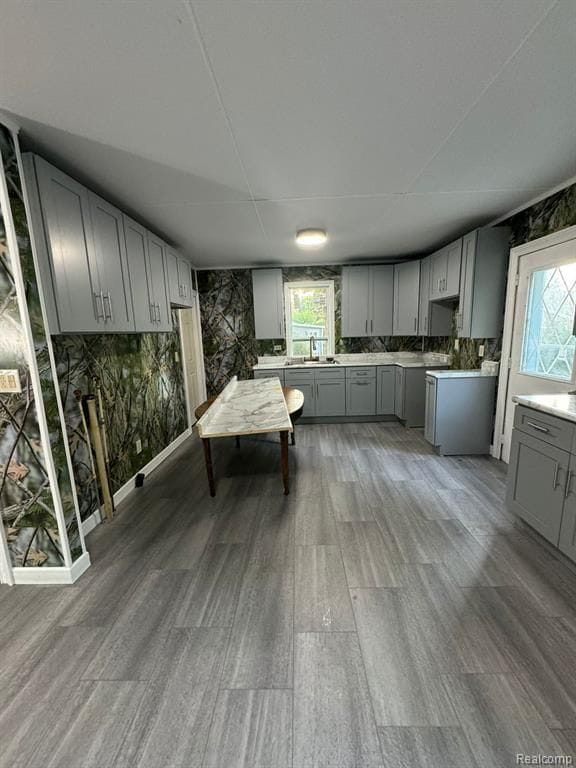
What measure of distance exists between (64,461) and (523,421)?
2.94m

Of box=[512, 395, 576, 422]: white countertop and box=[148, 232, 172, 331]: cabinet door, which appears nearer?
box=[512, 395, 576, 422]: white countertop

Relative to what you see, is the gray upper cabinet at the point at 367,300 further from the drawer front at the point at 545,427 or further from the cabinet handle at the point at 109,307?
the cabinet handle at the point at 109,307

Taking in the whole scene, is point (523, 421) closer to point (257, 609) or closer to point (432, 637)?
point (432, 637)

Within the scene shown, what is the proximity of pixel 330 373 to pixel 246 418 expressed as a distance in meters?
2.24

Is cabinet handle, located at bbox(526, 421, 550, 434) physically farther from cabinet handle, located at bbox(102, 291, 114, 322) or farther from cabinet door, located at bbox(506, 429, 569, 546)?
cabinet handle, located at bbox(102, 291, 114, 322)

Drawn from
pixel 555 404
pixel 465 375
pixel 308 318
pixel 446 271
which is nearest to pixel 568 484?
pixel 555 404

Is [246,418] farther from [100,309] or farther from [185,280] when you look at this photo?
[185,280]

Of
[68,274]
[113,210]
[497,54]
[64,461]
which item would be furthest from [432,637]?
[113,210]

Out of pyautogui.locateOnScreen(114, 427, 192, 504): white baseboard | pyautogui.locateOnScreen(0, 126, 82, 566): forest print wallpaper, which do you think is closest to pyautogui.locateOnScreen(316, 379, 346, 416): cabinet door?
pyautogui.locateOnScreen(114, 427, 192, 504): white baseboard

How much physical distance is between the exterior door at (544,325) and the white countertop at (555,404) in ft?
1.71

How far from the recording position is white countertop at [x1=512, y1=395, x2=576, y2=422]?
5.74 ft

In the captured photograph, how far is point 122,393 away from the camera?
284 centimetres

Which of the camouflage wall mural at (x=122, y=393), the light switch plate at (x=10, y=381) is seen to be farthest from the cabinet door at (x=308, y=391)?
the light switch plate at (x=10, y=381)

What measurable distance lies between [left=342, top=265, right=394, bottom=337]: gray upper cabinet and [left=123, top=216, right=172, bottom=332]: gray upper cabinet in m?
2.70
